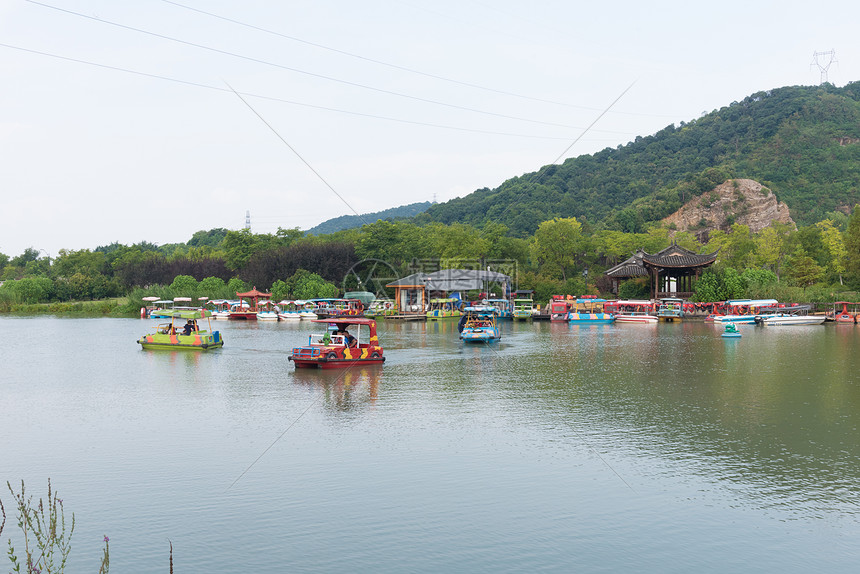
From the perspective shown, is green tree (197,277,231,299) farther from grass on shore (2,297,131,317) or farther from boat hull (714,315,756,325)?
boat hull (714,315,756,325)

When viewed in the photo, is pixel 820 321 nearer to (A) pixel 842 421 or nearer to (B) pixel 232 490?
(A) pixel 842 421

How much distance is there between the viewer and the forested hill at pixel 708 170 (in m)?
132

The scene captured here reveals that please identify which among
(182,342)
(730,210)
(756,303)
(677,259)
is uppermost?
(730,210)

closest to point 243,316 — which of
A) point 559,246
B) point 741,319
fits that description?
point 559,246

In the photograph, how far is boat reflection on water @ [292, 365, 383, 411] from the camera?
981 inches

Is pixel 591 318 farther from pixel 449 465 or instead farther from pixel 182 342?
pixel 449 465

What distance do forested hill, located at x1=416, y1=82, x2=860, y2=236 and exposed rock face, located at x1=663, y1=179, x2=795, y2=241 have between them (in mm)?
2584

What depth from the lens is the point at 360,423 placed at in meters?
21.1

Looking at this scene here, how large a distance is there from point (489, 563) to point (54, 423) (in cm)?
1698

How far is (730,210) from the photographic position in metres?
128

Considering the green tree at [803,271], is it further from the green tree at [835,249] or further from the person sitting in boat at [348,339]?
the person sitting in boat at [348,339]

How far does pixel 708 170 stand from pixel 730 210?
38.9 feet

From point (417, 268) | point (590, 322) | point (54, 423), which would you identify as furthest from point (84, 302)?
point (54, 423)

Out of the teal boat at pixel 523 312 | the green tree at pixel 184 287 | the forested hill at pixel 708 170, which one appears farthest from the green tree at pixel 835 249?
the green tree at pixel 184 287
